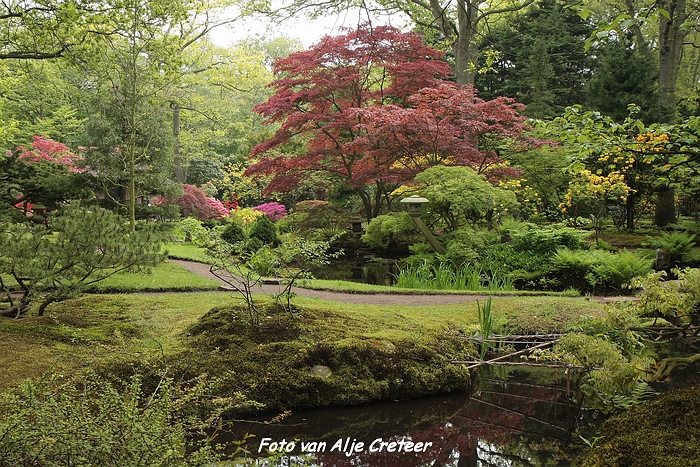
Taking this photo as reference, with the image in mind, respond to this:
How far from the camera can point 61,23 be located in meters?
6.26

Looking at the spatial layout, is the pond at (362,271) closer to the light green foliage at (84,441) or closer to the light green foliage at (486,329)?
the light green foliage at (486,329)

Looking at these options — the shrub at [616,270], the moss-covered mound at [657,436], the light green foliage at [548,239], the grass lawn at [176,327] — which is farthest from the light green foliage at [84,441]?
the light green foliage at [548,239]

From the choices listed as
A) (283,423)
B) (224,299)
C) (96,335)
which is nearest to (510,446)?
(283,423)

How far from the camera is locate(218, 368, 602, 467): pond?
2.98m

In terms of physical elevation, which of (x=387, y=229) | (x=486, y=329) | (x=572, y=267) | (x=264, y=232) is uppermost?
(x=387, y=229)

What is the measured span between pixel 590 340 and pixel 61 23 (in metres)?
6.72

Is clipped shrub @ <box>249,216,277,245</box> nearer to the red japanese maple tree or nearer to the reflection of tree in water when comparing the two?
the red japanese maple tree

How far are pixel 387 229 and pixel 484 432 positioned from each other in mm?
7282

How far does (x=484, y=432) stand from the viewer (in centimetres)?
334

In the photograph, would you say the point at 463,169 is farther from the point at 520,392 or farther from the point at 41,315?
the point at 41,315

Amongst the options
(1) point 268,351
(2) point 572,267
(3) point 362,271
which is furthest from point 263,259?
(3) point 362,271

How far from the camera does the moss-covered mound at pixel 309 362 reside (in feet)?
12.1

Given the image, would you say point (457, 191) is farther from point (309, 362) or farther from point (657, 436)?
point (657, 436)

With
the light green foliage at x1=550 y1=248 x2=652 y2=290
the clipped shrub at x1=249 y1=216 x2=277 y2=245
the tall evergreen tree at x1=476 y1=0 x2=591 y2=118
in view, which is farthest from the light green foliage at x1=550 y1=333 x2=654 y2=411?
the tall evergreen tree at x1=476 y1=0 x2=591 y2=118
